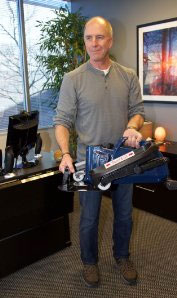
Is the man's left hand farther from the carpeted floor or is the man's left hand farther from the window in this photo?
the window

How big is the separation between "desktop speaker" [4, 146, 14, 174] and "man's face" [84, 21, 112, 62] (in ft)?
2.71

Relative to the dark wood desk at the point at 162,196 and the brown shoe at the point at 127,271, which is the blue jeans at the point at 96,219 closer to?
the brown shoe at the point at 127,271

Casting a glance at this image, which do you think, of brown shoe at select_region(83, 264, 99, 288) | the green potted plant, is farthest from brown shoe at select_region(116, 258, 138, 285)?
the green potted plant

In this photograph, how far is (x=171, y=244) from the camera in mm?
2420

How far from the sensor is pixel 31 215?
207cm

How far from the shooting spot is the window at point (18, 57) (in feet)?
12.5

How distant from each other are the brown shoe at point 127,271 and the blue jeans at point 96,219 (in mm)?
67

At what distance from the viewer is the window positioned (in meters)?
3.81

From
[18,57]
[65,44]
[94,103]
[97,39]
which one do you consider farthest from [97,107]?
[18,57]

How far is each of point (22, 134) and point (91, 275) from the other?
3.57 feet

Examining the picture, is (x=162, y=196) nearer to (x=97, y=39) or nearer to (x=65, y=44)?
(x=97, y=39)

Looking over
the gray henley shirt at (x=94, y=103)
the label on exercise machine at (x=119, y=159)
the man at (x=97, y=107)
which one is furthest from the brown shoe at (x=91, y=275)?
the label on exercise machine at (x=119, y=159)

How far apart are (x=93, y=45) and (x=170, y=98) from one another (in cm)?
177

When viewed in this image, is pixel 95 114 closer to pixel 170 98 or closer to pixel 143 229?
pixel 143 229
